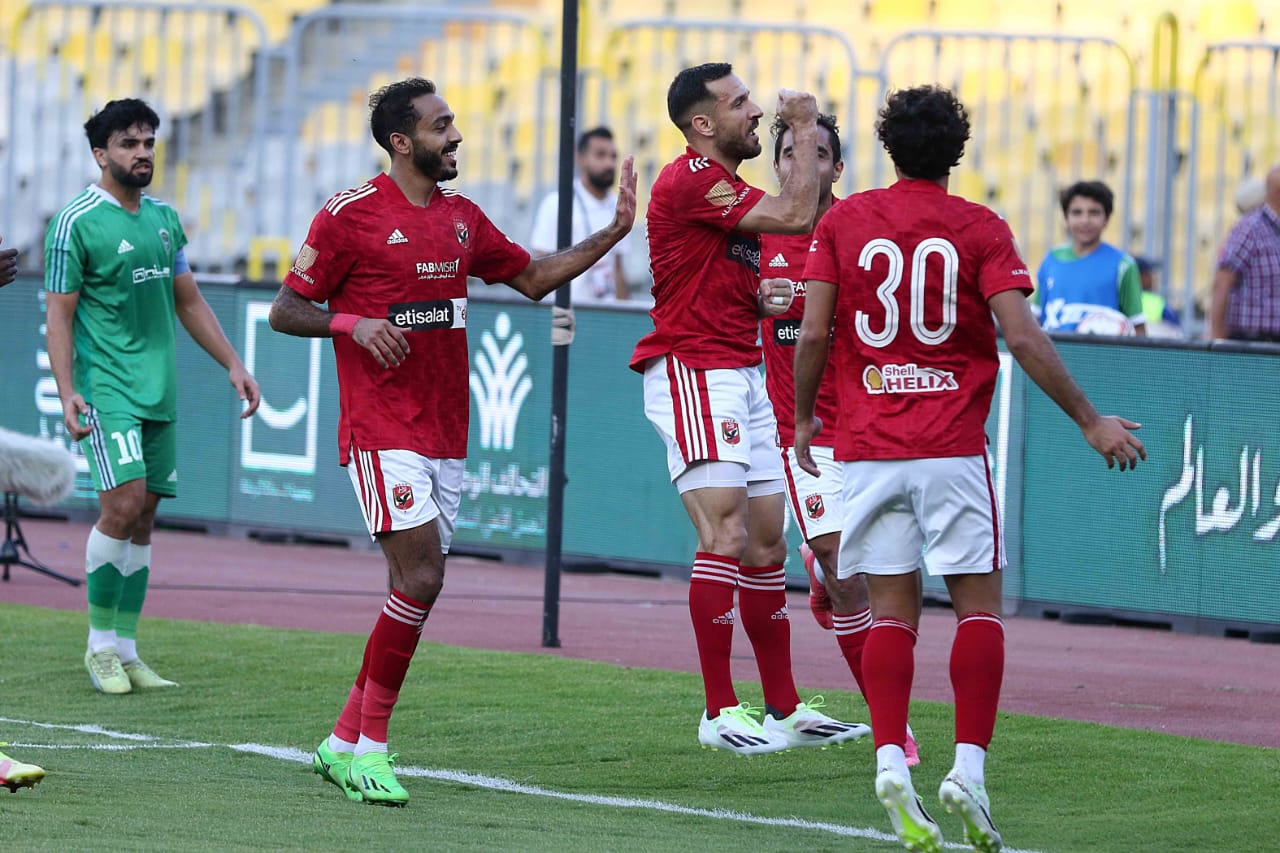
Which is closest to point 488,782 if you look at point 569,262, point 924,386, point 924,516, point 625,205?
point 569,262

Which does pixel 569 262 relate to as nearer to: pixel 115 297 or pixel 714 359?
pixel 714 359

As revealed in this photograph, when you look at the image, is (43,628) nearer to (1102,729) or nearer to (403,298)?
(403,298)

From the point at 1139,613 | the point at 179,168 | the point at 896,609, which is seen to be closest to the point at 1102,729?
the point at 896,609

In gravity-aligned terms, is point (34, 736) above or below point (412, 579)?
below

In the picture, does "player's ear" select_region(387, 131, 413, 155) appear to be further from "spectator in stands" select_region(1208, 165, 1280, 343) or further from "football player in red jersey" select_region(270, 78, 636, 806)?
"spectator in stands" select_region(1208, 165, 1280, 343)

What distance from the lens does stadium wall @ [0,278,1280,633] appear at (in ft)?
38.1

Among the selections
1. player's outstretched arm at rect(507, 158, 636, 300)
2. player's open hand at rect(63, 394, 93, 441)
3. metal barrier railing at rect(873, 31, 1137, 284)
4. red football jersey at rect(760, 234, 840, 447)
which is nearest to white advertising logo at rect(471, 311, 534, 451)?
metal barrier railing at rect(873, 31, 1137, 284)

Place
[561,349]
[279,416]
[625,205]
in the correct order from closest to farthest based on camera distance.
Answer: [625,205] < [561,349] < [279,416]

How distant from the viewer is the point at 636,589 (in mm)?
13180

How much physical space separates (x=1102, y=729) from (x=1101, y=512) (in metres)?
3.80

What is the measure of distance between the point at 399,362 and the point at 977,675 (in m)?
2.07

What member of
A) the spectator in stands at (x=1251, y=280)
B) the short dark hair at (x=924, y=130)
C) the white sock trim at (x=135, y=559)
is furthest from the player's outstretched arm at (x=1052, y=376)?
the spectator in stands at (x=1251, y=280)

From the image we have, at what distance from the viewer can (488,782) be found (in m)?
7.18

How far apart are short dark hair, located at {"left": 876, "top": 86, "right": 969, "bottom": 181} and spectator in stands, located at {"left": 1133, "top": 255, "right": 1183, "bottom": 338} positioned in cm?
805
